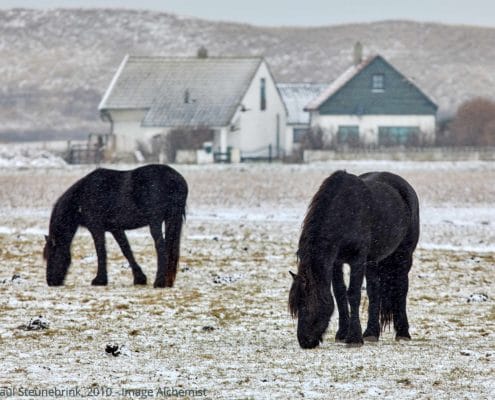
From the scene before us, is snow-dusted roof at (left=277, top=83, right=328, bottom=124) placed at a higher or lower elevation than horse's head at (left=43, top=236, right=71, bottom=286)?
lower

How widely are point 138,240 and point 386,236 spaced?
38.8 ft

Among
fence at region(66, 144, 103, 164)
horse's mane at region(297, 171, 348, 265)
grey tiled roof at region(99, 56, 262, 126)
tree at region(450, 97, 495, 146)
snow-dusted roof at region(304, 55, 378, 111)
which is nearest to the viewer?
horse's mane at region(297, 171, 348, 265)

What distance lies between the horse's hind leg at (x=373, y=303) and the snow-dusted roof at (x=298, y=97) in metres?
65.5

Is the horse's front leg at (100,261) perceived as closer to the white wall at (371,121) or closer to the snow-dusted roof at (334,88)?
the snow-dusted roof at (334,88)

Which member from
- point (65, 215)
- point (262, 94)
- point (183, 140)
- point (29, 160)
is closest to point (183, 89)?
point (262, 94)

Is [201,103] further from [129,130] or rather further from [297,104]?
[297,104]

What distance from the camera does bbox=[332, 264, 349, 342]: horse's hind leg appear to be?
11305 mm

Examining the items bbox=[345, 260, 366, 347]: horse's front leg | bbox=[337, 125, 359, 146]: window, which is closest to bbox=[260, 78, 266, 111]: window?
bbox=[337, 125, 359, 146]: window

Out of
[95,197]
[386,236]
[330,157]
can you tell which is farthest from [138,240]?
[330,157]

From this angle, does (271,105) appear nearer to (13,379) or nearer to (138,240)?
(138,240)

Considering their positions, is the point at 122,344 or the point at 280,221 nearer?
the point at 122,344

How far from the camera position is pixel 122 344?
35.8ft

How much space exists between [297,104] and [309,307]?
7050cm

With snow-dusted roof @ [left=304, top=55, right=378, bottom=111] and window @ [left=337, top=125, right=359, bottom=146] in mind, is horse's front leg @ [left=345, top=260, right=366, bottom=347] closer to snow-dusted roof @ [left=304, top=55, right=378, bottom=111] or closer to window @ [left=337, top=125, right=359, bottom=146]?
window @ [left=337, top=125, right=359, bottom=146]
